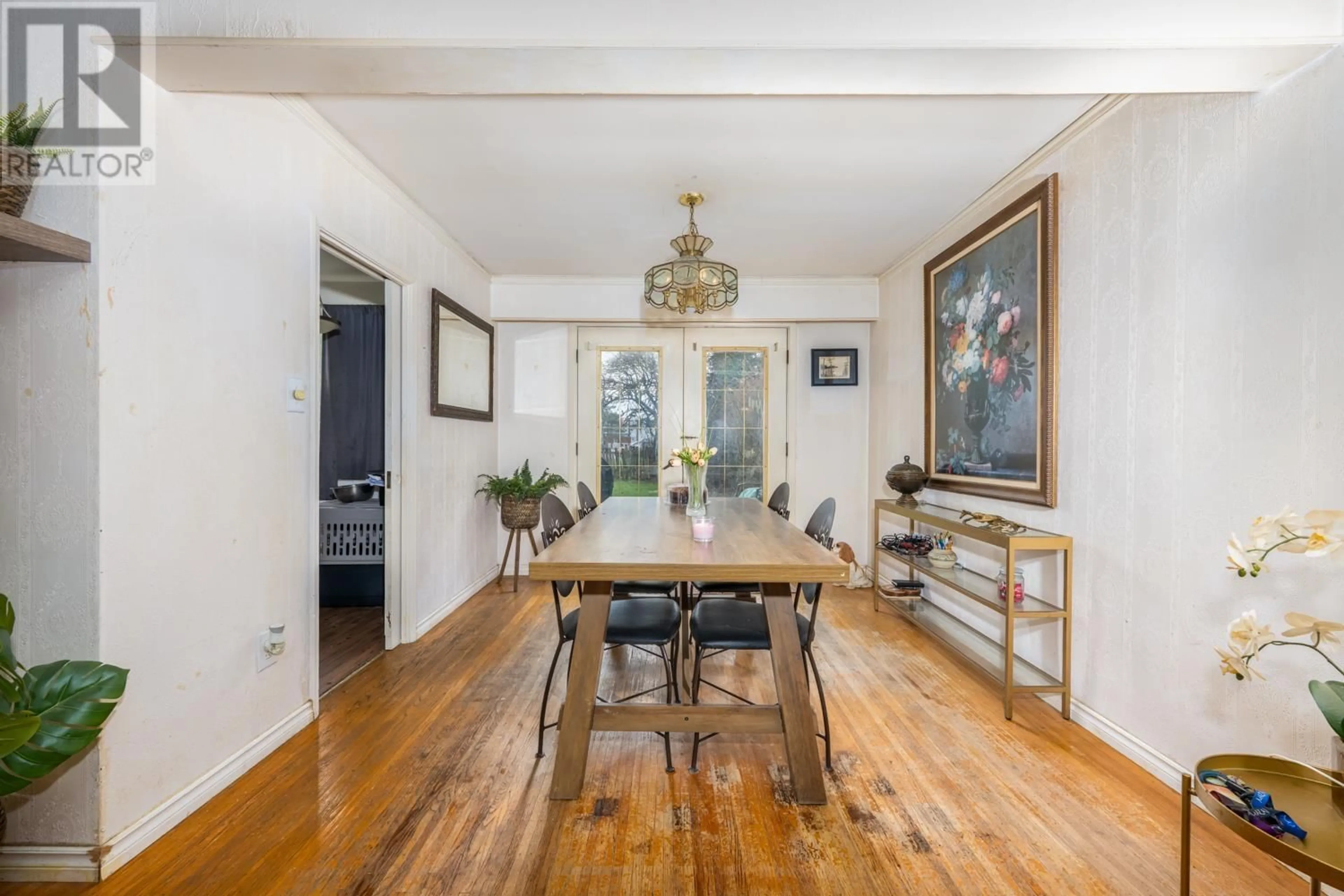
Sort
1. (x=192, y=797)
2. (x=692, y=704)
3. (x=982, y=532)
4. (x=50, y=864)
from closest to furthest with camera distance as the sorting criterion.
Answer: (x=50, y=864) < (x=192, y=797) < (x=692, y=704) < (x=982, y=532)

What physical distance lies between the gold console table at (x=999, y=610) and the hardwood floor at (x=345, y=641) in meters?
2.90

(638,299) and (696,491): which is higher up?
(638,299)

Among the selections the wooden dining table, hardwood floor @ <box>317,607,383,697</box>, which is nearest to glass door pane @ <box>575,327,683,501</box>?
hardwood floor @ <box>317,607,383,697</box>

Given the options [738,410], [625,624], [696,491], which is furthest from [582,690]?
[738,410]

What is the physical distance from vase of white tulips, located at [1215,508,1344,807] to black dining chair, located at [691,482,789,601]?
5.18 ft

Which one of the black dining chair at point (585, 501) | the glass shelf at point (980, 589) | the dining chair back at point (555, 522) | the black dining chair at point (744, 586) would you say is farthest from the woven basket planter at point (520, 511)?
the glass shelf at point (980, 589)

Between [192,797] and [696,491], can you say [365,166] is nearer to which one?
[696,491]

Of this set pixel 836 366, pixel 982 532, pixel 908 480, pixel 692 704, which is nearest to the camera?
pixel 692 704

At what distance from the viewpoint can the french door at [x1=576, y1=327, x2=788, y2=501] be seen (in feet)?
15.0

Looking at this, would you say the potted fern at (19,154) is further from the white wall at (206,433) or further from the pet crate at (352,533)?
the pet crate at (352,533)

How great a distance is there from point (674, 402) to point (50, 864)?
3.88m

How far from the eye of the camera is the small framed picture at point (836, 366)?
178 inches

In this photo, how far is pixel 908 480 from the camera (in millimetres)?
3422

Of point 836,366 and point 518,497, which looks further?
point 836,366
